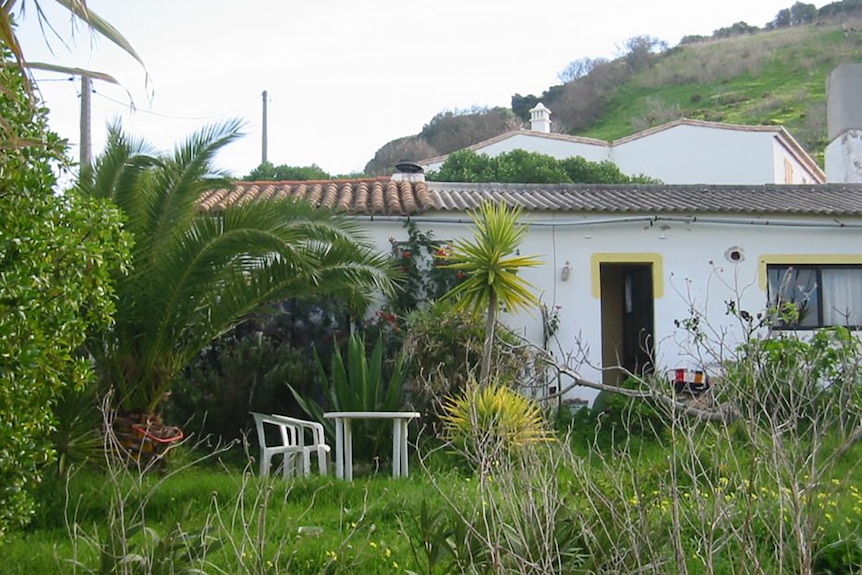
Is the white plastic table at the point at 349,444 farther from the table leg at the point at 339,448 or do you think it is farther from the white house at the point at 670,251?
the white house at the point at 670,251

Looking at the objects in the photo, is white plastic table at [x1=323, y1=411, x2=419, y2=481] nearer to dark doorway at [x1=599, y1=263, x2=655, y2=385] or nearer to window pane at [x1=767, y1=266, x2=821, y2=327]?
dark doorway at [x1=599, y1=263, x2=655, y2=385]

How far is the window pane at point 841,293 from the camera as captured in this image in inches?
601

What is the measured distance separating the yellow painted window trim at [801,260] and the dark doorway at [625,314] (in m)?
1.71

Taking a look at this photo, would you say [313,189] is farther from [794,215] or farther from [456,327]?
[794,215]

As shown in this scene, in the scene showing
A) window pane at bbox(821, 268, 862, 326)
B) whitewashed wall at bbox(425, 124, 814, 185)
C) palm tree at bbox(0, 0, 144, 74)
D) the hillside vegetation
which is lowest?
window pane at bbox(821, 268, 862, 326)

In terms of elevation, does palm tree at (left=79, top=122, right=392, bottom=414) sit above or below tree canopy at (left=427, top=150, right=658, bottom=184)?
below

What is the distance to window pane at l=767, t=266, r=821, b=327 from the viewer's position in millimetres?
15141

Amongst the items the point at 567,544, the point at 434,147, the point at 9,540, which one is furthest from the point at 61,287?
the point at 434,147

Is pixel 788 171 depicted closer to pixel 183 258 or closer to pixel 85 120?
pixel 85 120

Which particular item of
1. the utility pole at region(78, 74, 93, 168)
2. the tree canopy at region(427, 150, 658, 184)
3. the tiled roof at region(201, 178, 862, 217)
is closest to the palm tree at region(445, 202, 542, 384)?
the tiled roof at region(201, 178, 862, 217)

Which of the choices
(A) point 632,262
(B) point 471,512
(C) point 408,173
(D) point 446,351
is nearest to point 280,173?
(C) point 408,173

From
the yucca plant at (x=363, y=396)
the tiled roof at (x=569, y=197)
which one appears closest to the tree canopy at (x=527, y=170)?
the tiled roof at (x=569, y=197)

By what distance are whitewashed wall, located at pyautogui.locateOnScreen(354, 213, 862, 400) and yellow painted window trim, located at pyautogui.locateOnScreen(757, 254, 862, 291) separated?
6cm

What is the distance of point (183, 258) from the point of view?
9570 millimetres
